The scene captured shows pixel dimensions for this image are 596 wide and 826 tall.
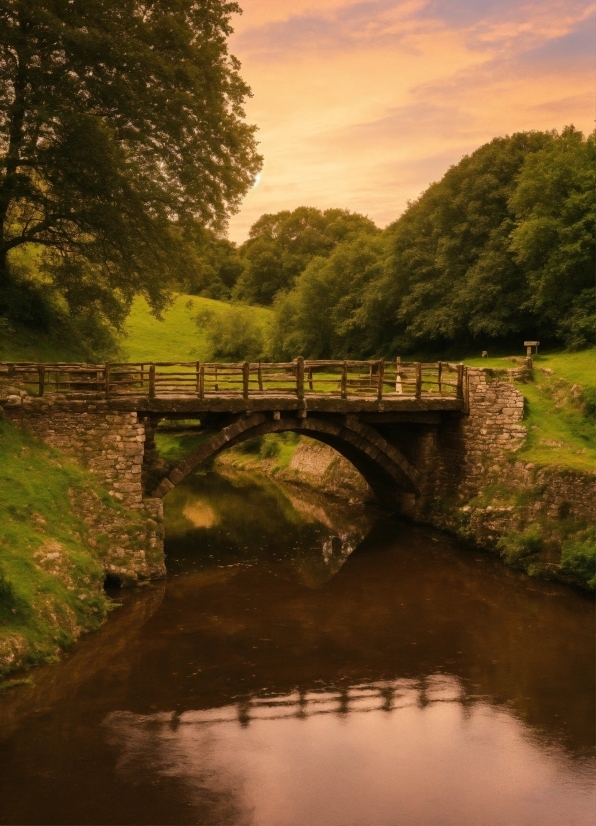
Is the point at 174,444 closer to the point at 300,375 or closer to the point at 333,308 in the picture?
the point at 333,308

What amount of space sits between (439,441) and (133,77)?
682 inches

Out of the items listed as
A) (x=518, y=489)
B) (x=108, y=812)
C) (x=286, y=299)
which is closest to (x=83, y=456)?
(x=108, y=812)

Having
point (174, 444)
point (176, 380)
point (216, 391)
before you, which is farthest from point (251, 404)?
point (174, 444)

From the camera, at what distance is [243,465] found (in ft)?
140

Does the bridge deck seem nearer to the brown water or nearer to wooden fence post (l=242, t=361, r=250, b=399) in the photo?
wooden fence post (l=242, t=361, r=250, b=399)

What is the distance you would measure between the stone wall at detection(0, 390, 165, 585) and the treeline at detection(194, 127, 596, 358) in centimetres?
1148

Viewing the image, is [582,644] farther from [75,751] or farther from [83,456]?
[83,456]

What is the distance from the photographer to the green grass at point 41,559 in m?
15.3

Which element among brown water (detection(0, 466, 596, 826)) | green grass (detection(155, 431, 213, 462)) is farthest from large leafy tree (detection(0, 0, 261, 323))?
green grass (detection(155, 431, 213, 462))

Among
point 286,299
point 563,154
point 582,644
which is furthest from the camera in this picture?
point 286,299

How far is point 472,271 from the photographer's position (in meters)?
40.4

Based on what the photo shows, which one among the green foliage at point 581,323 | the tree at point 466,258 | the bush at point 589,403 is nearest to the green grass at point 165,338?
the tree at point 466,258

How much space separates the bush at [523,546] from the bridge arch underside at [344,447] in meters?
5.53

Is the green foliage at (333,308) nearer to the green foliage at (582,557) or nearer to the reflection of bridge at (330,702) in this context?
the green foliage at (582,557)
